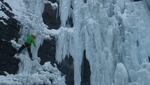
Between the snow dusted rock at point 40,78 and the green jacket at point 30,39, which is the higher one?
the green jacket at point 30,39

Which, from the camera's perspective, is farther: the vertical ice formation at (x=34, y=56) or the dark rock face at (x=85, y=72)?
the dark rock face at (x=85, y=72)

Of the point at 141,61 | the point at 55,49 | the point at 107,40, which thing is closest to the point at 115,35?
the point at 107,40

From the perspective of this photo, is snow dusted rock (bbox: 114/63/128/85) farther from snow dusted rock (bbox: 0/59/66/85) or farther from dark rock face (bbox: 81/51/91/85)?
snow dusted rock (bbox: 0/59/66/85)

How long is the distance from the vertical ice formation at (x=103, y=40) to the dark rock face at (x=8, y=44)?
200 centimetres

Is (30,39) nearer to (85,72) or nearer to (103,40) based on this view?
(85,72)

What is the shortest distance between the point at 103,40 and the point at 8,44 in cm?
400

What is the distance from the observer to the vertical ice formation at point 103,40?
16.1 m

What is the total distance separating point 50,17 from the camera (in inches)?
663

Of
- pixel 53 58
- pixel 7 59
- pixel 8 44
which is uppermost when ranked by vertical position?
pixel 8 44

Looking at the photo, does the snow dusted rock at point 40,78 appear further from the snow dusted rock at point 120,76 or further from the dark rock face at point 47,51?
the snow dusted rock at point 120,76

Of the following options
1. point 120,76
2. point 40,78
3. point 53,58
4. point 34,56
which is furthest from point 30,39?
point 120,76

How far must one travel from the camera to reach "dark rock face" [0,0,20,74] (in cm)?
1446

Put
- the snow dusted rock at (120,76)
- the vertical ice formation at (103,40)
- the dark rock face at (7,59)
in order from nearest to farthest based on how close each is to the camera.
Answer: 1. the dark rock face at (7,59)
2. the snow dusted rock at (120,76)
3. the vertical ice formation at (103,40)

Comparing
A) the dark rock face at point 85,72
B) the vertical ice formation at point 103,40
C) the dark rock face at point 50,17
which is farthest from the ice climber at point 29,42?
the dark rock face at point 85,72
